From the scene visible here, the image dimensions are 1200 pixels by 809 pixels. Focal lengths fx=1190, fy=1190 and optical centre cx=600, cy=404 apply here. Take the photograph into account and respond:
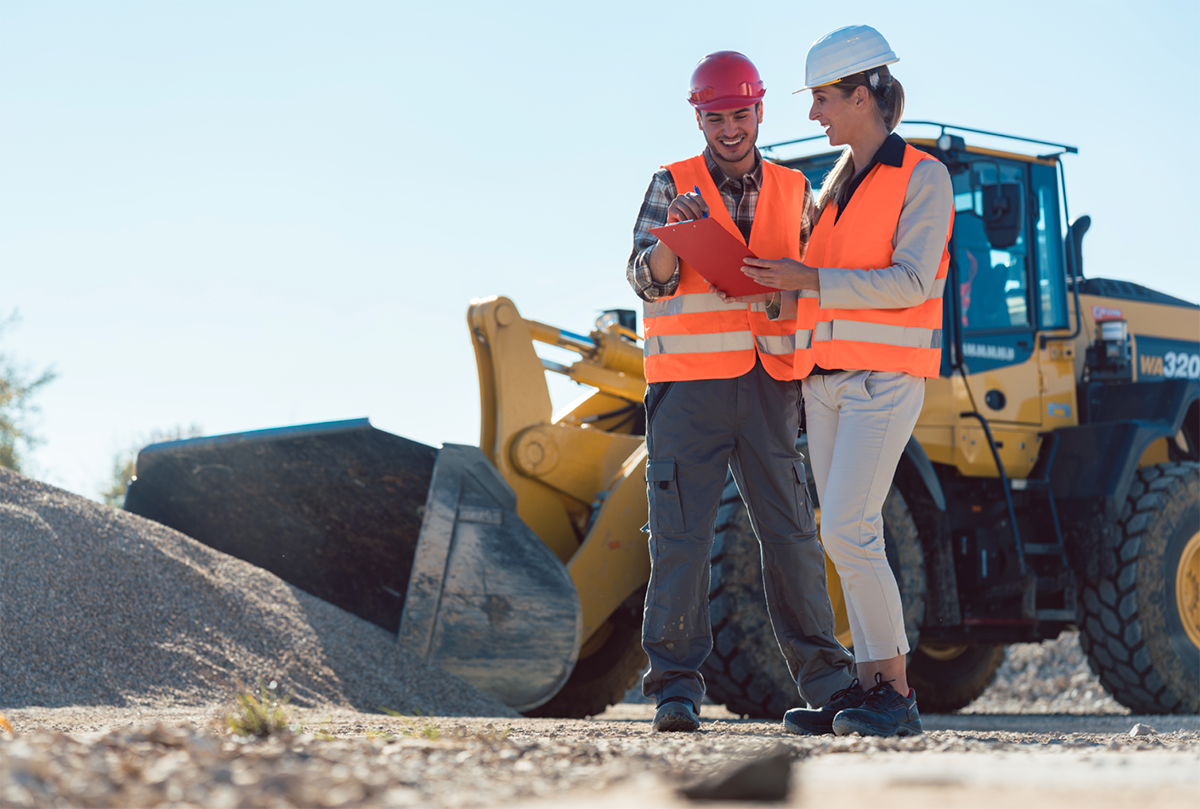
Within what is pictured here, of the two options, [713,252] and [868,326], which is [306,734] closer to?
[713,252]

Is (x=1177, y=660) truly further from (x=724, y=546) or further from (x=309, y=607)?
(x=309, y=607)

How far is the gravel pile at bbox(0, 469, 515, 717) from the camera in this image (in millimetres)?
4930

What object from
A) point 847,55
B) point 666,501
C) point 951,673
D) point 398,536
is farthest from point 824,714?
point 951,673

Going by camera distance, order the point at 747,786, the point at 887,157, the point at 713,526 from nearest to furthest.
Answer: the point at 747,786 < the point at 887,157 < the point at 713,526

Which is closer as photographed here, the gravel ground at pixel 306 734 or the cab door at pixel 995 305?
the gravel ground at pixel 306 734

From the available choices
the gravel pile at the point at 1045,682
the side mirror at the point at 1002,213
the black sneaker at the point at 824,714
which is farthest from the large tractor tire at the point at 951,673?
the black sneaker at the point at 824,714

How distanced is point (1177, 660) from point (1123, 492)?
0.95 meters

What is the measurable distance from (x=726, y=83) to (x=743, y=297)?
2.21 feet

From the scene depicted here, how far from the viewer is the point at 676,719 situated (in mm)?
3326

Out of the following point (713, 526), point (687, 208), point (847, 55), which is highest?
point (847, 55)

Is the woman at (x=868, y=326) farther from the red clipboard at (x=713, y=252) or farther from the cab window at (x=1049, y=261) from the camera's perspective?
the cab window at (x=1049, y=261)

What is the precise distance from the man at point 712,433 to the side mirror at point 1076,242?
3639 millimetres

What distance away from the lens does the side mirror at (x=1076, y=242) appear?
670 cm

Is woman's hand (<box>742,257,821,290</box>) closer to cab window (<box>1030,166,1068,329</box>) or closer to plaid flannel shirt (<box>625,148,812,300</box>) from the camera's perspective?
plaid flannel shirt (<box>625,148,812,300</box>)
